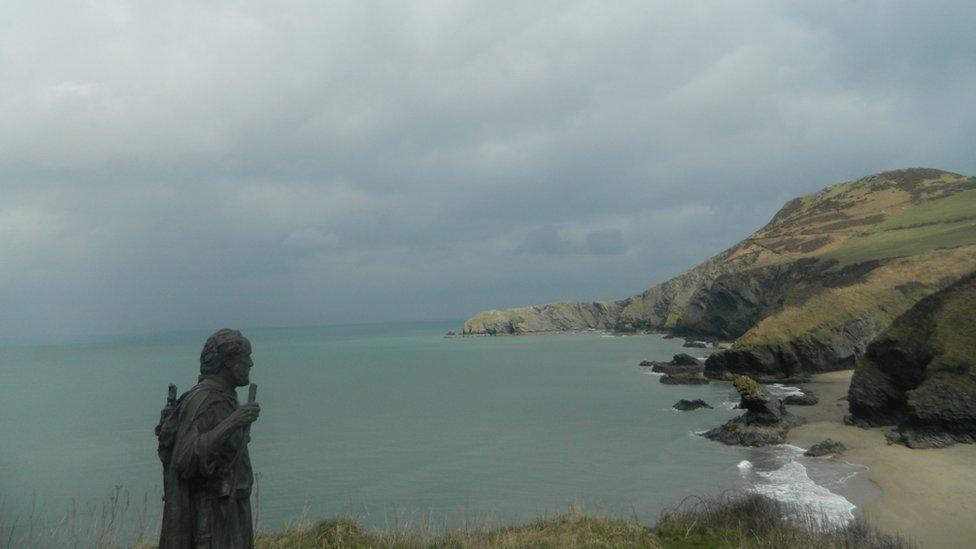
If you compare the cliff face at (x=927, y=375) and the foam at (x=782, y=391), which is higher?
the cliff face at (x=927, y=375)

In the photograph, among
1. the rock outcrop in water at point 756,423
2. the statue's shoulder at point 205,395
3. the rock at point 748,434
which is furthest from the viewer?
the rock outcrop in water at point 756,423

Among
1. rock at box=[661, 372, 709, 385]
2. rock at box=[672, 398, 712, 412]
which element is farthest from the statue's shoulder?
rock at box=[661, 372, 709, 385]

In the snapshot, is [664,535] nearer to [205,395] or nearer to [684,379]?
[205,395]

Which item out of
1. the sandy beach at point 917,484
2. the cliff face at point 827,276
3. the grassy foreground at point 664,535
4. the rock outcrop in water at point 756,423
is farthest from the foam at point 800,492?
the cliff face at point 827,276

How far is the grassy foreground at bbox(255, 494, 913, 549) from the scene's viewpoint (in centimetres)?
1035

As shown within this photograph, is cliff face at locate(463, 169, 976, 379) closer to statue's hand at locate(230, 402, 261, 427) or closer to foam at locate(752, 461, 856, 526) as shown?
foam at locate(752, 461, 856, 526)

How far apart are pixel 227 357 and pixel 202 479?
112 cm

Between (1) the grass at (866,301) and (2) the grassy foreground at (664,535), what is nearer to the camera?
(2) the grassy foreground at (664,535)

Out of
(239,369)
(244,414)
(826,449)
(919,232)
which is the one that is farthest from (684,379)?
(244,414)

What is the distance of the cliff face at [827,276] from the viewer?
53000mm

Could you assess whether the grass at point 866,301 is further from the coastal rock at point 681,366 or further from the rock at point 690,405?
the rock at point 690,405

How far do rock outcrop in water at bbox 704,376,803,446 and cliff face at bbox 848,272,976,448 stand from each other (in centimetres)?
371

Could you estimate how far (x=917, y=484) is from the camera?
20375mm

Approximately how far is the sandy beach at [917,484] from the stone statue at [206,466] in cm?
1367
